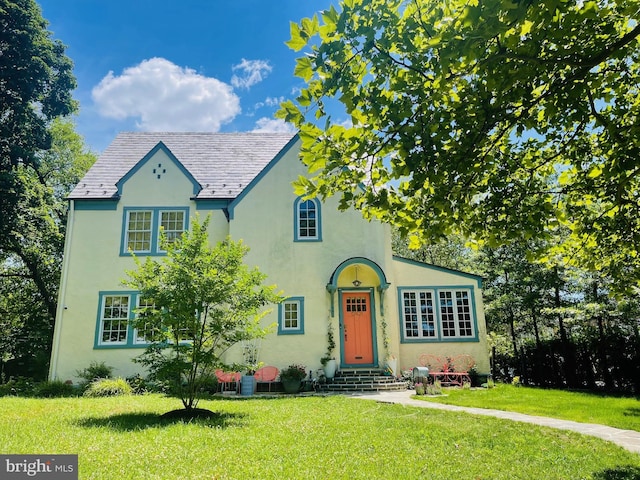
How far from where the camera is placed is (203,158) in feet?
68.7

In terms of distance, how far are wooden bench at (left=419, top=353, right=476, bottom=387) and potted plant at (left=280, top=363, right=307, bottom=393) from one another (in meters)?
4.94

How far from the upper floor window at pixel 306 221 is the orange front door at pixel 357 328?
2785 mm

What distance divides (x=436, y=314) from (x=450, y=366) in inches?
81.4

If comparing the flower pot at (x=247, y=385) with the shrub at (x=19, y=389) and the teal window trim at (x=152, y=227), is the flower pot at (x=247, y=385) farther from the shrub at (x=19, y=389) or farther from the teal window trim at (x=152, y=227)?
the shrub at (x=19, y=389)

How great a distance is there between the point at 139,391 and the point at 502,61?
598 inches

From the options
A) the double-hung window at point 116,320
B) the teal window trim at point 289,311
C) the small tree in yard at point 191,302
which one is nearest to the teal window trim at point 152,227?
the double-hung window at point 116,320

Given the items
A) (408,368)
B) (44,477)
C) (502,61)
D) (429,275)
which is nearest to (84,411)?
(44,477)

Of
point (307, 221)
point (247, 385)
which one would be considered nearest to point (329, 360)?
point (247, 385)

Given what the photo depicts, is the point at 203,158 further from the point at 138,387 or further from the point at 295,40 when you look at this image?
the point at 295,40

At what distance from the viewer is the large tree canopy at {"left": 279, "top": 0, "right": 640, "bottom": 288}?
3631mm

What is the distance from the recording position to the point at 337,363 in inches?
650

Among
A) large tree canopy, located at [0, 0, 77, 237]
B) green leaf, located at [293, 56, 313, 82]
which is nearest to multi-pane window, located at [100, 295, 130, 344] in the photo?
large tree canopy, located at [0, 0, 77, 237]

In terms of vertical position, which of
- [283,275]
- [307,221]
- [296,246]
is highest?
[307,221]

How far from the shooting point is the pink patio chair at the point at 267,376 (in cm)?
1595
